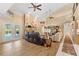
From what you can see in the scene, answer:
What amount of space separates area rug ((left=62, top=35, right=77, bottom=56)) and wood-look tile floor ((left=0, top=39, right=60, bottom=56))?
0.41 feet

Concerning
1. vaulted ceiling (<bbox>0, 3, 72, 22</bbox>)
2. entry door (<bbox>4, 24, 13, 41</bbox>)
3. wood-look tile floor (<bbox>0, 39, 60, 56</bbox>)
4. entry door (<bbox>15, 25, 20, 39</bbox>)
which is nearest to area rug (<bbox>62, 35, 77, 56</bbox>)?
wood-look tile floor (<bbox>0, 39, 60, 56</bbox>)

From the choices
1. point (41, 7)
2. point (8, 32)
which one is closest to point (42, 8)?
point (41, 7)

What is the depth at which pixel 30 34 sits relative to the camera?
243cm

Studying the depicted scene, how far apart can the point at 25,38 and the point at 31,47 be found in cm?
18

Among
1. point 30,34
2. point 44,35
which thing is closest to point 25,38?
point 30,34

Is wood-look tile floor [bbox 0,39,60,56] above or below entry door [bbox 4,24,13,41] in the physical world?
below

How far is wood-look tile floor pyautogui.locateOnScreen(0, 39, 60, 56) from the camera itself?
240 centimetres

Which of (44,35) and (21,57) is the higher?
(44,35)

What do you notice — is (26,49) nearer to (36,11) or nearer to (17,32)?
(17,32)

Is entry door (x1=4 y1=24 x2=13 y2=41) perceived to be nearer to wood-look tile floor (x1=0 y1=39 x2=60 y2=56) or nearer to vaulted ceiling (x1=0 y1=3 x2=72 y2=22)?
wood-look tile floor (x1=0 y1=39 x2=60 y2=56)

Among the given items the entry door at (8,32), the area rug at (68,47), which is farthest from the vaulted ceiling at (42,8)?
the area rug at (68,47)

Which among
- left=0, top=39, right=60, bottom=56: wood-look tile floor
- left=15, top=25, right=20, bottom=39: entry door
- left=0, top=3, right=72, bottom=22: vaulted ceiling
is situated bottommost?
left=0, top=39, right=60, bottom=56: wood-look tile floor

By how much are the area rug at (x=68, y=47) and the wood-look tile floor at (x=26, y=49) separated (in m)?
0.12

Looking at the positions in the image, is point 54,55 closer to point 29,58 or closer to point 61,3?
point 29,58
